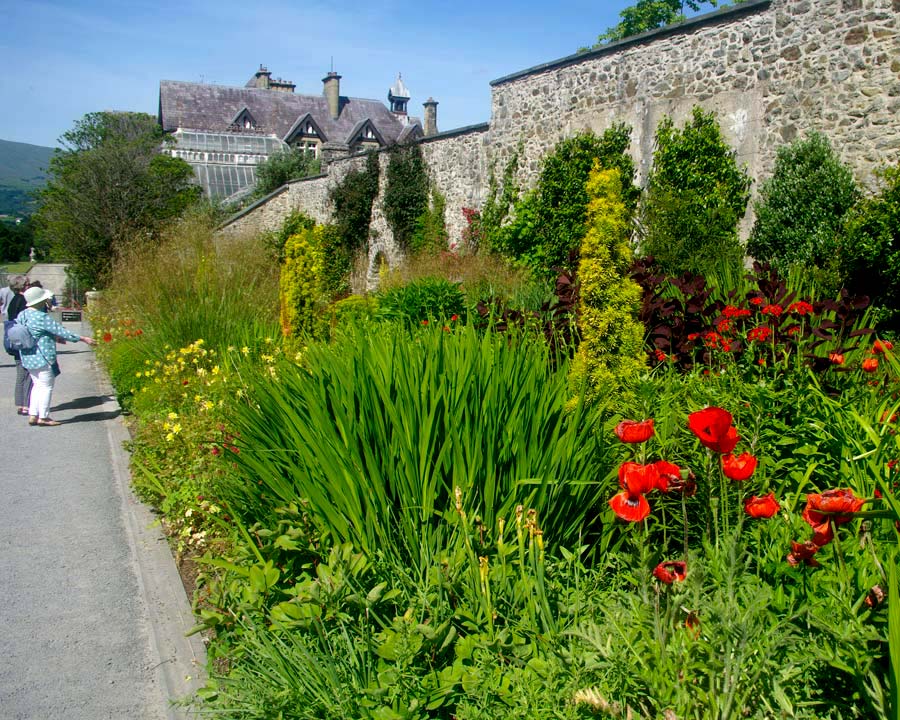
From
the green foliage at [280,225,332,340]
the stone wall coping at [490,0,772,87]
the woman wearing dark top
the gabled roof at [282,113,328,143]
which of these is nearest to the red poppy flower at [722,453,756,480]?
the green foliage at [280,225,332,340]

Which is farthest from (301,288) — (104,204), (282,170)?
(282,170)

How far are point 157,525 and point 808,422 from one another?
4.13m

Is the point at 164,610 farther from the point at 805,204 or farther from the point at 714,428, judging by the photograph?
the point at 805,204

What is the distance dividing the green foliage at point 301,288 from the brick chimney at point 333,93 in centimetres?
5665

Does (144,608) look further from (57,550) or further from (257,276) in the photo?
(257,276)

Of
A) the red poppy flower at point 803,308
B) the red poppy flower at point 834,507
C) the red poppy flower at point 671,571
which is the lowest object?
the red poppy flower at point 671,571

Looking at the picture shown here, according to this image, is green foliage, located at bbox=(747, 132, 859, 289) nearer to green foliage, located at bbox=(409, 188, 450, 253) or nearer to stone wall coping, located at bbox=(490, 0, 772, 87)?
stone wall coping, located at bbox=(490, 0, 772, 87)

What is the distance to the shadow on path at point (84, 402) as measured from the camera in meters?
9.91

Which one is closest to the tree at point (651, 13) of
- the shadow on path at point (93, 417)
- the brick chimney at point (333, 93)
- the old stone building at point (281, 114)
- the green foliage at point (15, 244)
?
the old stone building at point (281, 114)

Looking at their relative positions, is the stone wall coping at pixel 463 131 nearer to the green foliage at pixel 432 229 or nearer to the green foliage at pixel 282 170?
the green foliage at pixel 432 229

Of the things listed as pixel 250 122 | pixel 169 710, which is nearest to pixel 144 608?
pixel 169 710

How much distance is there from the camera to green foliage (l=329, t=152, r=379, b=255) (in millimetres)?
22062

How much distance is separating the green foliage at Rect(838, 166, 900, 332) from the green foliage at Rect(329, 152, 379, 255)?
15272 millimetres

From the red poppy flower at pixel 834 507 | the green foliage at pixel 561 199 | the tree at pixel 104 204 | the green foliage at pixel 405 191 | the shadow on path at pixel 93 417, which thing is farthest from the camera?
the tree at pixel 104 204
